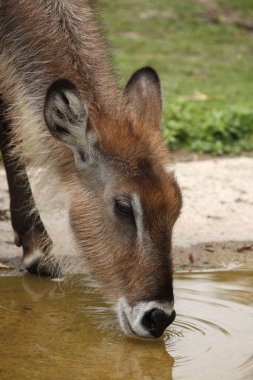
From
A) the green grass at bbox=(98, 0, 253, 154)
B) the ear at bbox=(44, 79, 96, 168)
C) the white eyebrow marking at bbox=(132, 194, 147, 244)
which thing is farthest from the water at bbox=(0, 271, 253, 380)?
the green grass at bbox=(98, 0, 253, 154)

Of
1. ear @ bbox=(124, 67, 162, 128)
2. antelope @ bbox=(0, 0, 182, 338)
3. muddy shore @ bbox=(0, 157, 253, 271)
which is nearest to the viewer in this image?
antelope @ bbox=(0, 0, 182, 338)

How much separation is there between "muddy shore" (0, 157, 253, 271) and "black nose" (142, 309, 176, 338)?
171 cm

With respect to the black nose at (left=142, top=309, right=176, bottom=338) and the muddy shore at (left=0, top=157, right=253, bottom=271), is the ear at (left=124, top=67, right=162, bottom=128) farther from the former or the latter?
the black nose at (left=142, top=309, right=176, bottom=338)

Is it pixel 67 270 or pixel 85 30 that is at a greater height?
pixel 85 30

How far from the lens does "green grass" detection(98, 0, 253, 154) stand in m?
10.6

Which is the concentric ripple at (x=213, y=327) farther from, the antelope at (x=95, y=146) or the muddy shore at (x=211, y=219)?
the muddy shore at (x=211, y=219)

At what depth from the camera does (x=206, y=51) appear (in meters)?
15.1

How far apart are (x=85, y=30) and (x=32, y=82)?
523mm

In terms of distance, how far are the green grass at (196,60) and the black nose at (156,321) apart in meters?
4.47

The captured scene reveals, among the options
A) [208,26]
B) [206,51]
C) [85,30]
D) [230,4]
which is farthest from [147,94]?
[230,4]

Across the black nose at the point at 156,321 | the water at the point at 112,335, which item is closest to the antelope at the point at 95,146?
the black nose at the point at 156,321

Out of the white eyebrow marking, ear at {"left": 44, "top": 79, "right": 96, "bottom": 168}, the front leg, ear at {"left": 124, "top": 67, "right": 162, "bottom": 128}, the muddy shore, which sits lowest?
the muddy shore

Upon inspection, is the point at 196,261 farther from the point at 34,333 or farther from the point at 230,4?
the point at 230,4

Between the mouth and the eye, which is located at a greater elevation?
the eye
